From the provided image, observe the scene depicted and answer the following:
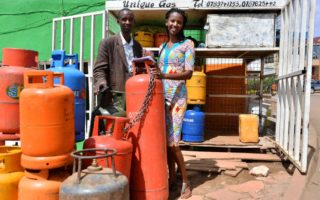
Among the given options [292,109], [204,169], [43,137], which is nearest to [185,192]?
[204,169]

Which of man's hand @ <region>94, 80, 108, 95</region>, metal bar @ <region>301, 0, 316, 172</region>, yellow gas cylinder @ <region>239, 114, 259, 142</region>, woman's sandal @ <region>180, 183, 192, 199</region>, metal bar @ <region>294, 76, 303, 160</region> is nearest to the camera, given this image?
man's hand @ <region>94, 80, 108, 95</region>

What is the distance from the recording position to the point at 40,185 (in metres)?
2.65

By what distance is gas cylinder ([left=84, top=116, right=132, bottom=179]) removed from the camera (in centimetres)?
295

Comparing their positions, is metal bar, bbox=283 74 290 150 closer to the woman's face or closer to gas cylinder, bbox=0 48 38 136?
the woman's face

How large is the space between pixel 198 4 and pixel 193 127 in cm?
216

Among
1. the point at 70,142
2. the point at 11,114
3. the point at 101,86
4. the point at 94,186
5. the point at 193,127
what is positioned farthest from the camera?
the point at 193,127

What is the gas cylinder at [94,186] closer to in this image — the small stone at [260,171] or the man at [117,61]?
the man at [117,61]

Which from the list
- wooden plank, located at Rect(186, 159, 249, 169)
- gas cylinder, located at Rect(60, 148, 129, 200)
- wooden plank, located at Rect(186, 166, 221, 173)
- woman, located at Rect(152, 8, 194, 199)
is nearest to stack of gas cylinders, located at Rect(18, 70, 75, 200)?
gas cylinder, located at Rect(60, 148, 129, 200)

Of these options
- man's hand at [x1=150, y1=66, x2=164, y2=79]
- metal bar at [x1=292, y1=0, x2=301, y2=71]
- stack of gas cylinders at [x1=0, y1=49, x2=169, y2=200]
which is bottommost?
stack of gas cylinders at [x1=0, y1=49, x2=169, y2=200]

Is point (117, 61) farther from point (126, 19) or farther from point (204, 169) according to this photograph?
point (204, 169)

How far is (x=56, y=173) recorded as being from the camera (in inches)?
110

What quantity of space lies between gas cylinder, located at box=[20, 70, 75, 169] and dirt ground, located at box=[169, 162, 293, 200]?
5.44 ft

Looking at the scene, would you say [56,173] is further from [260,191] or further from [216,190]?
[260,191]

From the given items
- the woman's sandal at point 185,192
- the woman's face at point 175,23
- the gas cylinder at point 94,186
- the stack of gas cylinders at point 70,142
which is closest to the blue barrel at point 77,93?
the stack of gas cylinders at point 70,142
